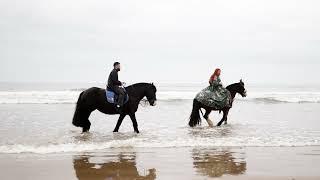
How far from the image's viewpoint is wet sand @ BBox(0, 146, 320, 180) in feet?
23.3

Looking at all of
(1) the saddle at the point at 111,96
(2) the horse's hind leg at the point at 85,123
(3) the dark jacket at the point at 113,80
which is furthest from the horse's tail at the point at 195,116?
(2) the horse's hind leg at the point at 85,123

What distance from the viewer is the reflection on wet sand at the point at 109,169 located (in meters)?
7.00

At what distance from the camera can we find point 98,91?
1315cm

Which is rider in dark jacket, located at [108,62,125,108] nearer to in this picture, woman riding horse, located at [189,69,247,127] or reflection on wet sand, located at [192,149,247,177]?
woman riding horse, located at [189,69,247,127]

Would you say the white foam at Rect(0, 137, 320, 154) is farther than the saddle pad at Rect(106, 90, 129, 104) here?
No

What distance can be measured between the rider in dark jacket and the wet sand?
9.83ft

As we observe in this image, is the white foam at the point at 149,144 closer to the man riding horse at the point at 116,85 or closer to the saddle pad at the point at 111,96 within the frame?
the man riding horse at the point at 116,85

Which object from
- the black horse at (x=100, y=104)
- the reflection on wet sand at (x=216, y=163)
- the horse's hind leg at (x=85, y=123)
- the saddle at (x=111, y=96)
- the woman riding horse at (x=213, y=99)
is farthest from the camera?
the woman riding horse at (x=213, y=99)

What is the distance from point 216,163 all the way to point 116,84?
17.8 ft

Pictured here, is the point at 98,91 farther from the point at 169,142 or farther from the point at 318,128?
the point at 318,128

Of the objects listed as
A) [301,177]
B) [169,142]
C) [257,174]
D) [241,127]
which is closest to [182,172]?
[257,174]

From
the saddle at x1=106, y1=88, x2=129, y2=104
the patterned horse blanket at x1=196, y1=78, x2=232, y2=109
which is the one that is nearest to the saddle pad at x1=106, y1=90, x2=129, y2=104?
the saddle at x1=106, y1=88, x2=129, y2=104

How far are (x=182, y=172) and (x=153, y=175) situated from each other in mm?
523

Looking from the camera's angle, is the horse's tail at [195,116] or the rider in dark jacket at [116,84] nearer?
the rider in dark jacket at [116,84]
